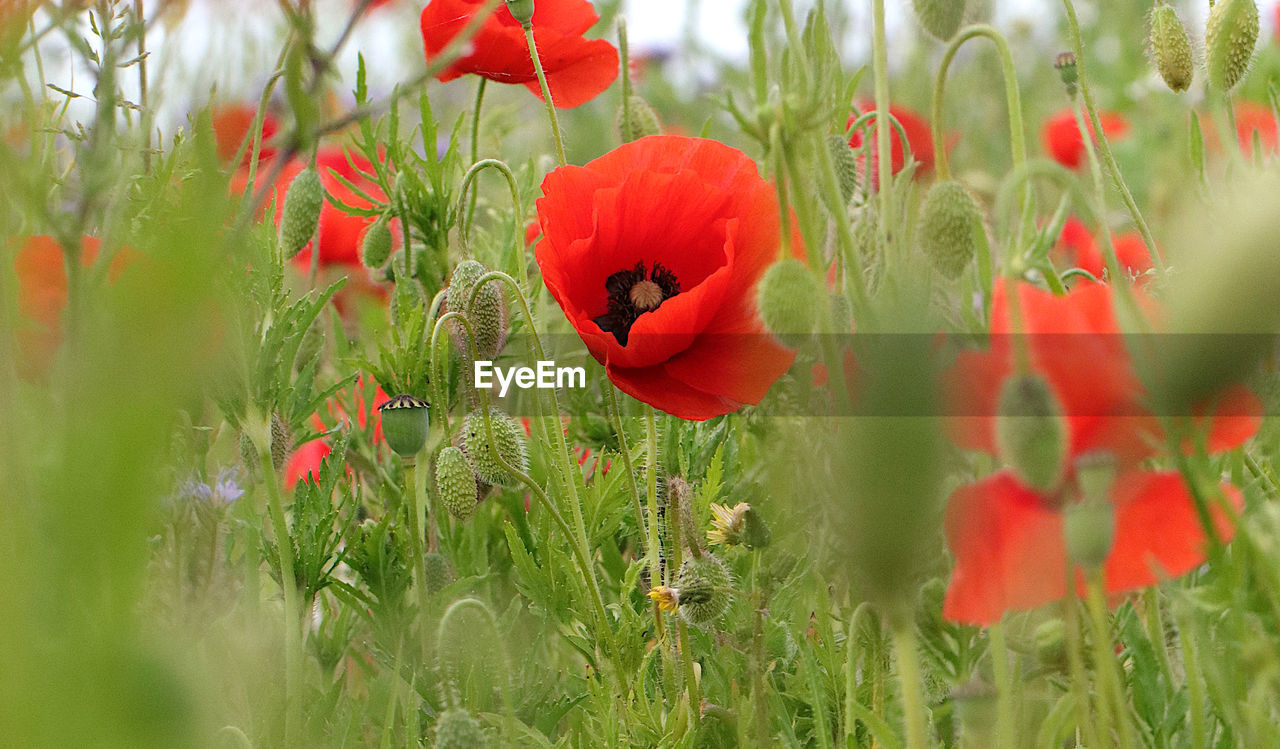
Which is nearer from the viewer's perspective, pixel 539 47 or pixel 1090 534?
pixel 1090 534

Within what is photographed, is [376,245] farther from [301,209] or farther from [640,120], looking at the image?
[640,120]

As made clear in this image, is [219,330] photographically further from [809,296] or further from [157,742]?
[809,296]

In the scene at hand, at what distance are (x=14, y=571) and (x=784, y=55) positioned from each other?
15.9 inches

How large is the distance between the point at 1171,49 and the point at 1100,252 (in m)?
0.14

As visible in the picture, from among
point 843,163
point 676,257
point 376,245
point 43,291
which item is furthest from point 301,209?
point 843,163

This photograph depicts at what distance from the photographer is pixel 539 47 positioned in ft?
3.35

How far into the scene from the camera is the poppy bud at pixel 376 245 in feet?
3.38

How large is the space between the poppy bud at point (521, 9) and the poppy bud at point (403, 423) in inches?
11.2

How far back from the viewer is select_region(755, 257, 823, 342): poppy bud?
1.65 feet

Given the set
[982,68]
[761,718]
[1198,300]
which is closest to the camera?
[1198,300]

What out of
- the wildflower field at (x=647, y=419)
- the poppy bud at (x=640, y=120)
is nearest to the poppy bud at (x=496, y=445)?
the wildflower field at (x=647, y=419)

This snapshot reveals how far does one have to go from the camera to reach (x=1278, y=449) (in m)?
0.70

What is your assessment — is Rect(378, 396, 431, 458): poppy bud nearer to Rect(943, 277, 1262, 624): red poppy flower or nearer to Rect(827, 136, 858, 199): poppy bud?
Rect(827, 136, 858, 199): poppy bud

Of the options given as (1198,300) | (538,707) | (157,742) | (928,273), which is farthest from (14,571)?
(538,707)
